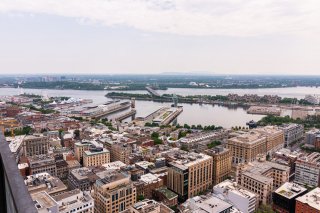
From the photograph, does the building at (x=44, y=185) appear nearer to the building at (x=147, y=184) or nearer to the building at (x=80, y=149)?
the building at (x=147, y=184)

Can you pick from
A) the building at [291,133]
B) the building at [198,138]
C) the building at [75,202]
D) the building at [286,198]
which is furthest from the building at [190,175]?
the building at [291,133]

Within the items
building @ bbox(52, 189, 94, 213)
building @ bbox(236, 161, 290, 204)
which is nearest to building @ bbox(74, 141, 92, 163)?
building @ bbox(52, 189, 94, 213)

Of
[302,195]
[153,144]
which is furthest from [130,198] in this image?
[153,144]

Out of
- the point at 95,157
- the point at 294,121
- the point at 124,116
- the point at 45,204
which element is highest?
the point at 45,204

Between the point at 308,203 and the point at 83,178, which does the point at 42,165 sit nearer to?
the point at 83,178

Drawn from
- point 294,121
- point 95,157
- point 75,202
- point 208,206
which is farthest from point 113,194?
point 294,121

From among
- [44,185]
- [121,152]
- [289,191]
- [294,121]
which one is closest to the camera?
[44,185]

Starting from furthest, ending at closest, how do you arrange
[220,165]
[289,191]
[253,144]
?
[253,144]
[220,165]
[289,191]
